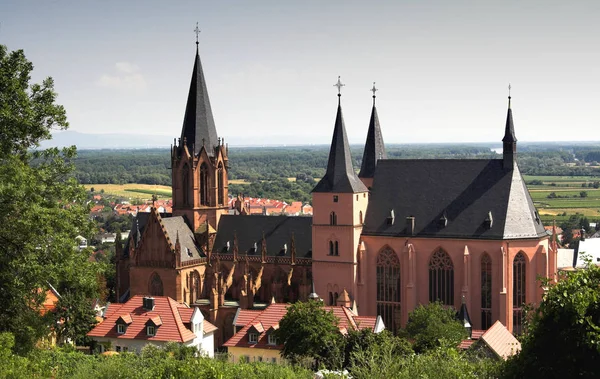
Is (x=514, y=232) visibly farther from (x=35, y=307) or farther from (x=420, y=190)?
(x=35, y=307)

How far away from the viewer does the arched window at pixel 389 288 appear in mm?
79562

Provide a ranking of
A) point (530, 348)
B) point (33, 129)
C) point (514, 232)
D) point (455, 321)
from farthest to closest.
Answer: point (514, 232), point (455, 321), point (33, 129), point (530, 348)

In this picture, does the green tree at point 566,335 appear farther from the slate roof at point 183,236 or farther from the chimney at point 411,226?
the slate roof at point 183,236

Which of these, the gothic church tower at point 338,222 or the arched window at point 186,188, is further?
the arched window at point 186,188

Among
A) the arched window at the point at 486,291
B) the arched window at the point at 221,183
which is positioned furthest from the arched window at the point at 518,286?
the arched window at the point at 221,183

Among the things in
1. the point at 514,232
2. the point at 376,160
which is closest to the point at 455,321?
the point at 514,232

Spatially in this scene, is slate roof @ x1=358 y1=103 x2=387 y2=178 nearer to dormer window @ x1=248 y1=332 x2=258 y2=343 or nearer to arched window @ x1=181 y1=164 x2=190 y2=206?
arched window @ x1=181 y1=164 x2=190 y2=206

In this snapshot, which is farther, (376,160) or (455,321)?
(376,160)

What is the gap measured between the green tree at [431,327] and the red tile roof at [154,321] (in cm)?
1719

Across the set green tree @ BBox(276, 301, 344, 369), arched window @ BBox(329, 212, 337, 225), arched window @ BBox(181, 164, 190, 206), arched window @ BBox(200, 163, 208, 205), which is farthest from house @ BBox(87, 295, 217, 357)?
arched window @ BBox(200, 163, 208, 205)

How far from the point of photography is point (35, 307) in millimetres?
43031

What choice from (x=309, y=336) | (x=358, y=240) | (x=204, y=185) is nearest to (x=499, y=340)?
(x=309, y=336)

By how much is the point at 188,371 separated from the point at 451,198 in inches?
1635

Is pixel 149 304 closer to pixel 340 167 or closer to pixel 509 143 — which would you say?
pixel 340 167
